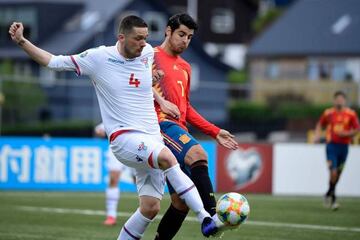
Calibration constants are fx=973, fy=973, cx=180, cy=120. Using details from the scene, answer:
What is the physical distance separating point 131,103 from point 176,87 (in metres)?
1.05

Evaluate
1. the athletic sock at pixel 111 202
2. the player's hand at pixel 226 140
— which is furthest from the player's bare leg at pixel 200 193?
the athletic sock at pixel 111 202

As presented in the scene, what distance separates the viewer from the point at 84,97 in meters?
37.4

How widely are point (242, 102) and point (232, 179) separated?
23529mm

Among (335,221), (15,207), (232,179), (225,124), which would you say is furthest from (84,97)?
(335,221)

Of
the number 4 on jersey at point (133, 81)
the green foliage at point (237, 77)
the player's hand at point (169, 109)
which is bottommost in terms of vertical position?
the green foliage at point (237, 77)

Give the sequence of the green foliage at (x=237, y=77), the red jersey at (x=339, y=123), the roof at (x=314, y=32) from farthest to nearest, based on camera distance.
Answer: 1. the green foliage at (x=237, y=77)
2. the roof at (x=314, y=32)
3. the red jersey at (x=339, y=123)

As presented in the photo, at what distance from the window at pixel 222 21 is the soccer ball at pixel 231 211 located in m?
72.1

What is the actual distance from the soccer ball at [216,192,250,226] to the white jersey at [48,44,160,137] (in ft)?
3.32

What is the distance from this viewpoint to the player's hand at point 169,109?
10.1 meters

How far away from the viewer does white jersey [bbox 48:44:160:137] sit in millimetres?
9594

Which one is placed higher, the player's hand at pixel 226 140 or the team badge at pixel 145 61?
the team badge at pixel 145 61

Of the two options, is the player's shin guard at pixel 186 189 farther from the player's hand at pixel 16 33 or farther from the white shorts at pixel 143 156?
the player's hand at pixel 16 33

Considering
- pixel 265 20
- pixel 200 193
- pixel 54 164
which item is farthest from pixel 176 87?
pixel 265 20

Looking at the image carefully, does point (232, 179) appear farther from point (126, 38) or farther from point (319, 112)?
point (319, 112)
